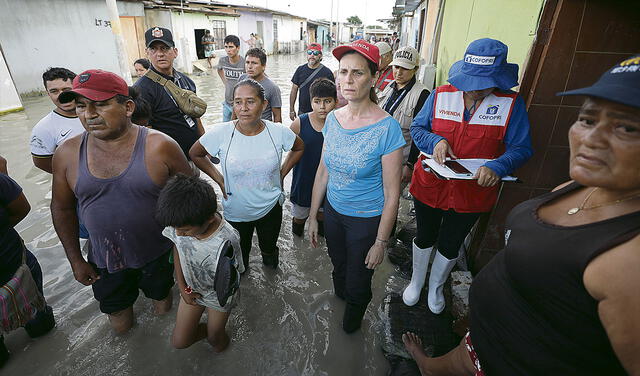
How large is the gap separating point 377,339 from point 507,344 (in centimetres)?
139

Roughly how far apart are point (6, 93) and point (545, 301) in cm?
1141

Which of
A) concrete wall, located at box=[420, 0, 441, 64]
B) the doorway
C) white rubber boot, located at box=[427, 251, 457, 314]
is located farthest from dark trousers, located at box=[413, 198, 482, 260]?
the doorway

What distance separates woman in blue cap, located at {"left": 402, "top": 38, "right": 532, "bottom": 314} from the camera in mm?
1936

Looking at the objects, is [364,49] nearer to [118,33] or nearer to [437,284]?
[437,284]

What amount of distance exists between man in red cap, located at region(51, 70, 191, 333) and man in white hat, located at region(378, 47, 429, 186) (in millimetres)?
2252

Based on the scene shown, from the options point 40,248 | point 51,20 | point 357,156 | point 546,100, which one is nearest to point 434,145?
point 357,156

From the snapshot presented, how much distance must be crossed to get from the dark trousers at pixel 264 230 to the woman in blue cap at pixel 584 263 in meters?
1.97

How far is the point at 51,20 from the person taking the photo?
10.5 meters

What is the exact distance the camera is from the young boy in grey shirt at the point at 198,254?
1.83m

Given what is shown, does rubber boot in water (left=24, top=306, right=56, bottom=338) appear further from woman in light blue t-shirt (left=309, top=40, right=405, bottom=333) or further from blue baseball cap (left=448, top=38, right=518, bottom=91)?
blue baseball cap (left=448, top=38, right=518, bottom=91)

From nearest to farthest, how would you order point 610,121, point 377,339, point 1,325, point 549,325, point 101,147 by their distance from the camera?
1. point 610,121
2. point 549,325
3. point 1,325
4. point 101,147
5. point 377,339

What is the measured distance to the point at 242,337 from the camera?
8.26ft

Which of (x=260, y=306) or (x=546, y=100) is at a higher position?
(x=546, y=100)

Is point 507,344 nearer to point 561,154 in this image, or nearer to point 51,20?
point 561,154
